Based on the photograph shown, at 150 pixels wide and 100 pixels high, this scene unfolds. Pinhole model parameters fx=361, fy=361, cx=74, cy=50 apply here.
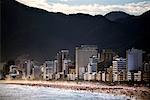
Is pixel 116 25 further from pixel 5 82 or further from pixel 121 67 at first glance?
pixel 5 82

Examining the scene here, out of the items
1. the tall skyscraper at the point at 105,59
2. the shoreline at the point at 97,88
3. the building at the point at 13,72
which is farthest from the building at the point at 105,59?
the building at the point at 13,72

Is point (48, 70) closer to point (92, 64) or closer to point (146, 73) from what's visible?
point (92, 64)

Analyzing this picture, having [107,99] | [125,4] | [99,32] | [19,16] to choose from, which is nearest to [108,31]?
[99,32]

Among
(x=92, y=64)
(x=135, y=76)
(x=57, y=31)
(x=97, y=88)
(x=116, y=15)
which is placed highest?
(x=116, y=15)

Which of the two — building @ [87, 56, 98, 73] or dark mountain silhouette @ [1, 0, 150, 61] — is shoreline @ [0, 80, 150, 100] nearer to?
building @ [87, 56, 98, 73]

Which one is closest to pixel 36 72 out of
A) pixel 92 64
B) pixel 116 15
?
pixel 92 64

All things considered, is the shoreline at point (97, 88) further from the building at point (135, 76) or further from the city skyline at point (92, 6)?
the city skyline at point (92, 6)
